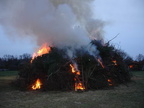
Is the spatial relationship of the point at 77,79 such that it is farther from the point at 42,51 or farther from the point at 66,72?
the point at 42,51

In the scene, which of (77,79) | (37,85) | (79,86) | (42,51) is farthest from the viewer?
(42,51)

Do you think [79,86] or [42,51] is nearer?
[79,86]

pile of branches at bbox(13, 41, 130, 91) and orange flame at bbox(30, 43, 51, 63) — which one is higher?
orange flame at bbox(30, 43, 51, 63)

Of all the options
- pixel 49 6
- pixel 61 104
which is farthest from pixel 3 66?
pixel 61 104

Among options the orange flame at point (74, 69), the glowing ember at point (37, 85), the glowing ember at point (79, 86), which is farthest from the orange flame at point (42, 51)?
the glowing ember at point (79, 86)

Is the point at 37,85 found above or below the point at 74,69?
below

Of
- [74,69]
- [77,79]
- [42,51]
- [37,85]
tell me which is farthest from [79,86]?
[42,51]

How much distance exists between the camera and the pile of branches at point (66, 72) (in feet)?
35.7

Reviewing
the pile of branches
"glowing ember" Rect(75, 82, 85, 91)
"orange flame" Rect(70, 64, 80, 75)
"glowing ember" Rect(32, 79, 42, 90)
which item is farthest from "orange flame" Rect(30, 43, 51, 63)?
"glowing ember" Rect(75, 82, 85, 91)

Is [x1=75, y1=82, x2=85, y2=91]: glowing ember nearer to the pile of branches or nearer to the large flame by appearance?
the large flame

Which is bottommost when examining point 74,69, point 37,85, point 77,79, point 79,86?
point 79,86

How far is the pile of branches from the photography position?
10883 mm

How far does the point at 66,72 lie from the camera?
36.3 ft

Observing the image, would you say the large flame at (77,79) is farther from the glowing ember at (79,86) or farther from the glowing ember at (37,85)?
the glowing ember at (37,85)
